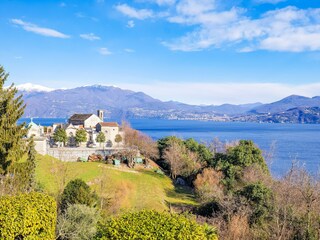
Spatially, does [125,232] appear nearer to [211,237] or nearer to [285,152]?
[211,237]

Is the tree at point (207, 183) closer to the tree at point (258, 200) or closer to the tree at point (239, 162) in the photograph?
the tree at point (239, 162)

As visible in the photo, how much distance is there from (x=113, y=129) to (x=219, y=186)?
107 ft

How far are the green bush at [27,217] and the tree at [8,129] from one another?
10.7 m

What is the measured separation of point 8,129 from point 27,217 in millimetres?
12424

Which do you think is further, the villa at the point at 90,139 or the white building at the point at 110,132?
the white building at the point at 110,132

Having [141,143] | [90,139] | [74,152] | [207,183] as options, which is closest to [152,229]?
[207,183]

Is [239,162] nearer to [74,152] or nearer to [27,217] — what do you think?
[74,152]

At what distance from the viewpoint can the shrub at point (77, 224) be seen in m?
13.7

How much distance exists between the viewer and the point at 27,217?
382 inches

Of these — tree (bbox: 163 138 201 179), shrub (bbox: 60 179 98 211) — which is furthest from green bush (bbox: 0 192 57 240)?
tree (bbox: 163 138 201 179)

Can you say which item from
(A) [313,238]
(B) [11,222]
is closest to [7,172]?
(B) [11,222]

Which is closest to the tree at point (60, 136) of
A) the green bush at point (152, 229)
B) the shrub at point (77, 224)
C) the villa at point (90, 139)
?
the villa at point (90, 139)

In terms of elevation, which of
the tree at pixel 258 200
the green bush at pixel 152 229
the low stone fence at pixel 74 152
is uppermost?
the green bush at pixel 152 229

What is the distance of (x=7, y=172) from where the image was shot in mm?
20984
